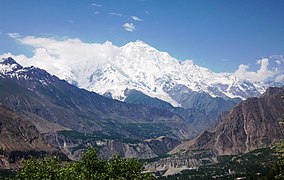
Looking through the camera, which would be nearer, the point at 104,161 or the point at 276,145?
the point at 276,145

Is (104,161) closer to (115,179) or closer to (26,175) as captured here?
(115,179)

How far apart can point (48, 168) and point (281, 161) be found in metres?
39.3

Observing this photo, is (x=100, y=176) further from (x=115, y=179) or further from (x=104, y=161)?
(x=104, y=161)

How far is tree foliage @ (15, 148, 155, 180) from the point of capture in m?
73.2

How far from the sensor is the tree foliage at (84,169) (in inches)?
2881

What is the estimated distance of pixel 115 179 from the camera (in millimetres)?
78688

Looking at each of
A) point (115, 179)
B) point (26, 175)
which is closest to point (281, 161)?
point (115, 179)

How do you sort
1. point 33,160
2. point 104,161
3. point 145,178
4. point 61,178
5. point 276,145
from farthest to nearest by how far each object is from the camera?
point 104,161 → point 145,178 → point 33,160 → point 61,178 → point 276,145

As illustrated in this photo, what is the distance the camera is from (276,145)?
4888cm

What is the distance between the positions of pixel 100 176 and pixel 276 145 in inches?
1452

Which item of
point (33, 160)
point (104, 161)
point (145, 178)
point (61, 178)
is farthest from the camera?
point (104, 161)

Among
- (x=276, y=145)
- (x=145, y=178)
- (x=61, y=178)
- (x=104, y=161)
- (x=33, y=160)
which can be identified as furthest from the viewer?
(x=104, y=161)

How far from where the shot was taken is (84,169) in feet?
267

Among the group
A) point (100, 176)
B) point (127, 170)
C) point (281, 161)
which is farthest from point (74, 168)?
point (281, 161)
